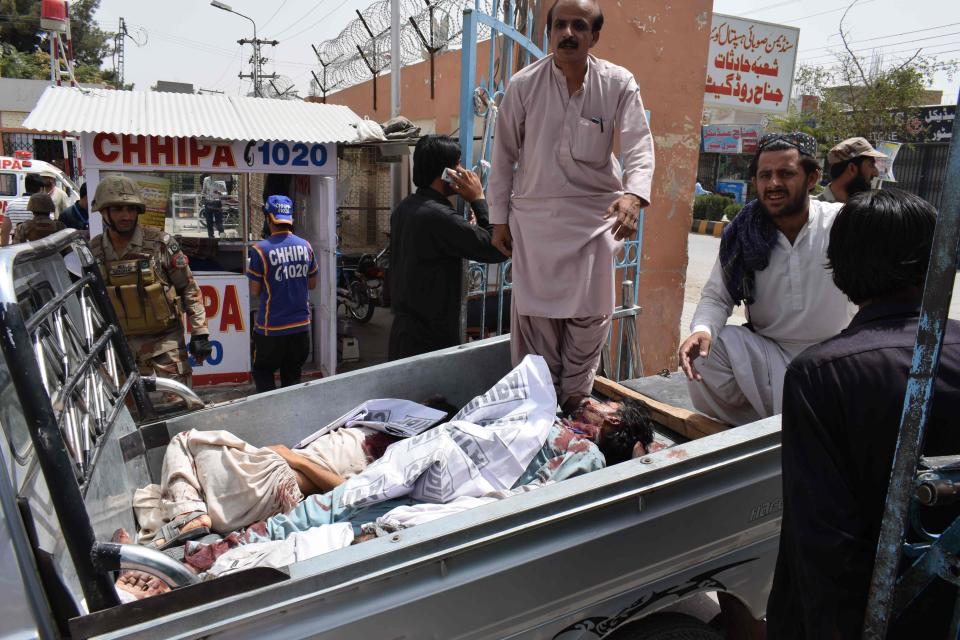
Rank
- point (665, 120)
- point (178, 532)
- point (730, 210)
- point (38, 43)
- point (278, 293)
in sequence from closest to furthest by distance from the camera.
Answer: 1. point (178, 532)
2. point (278, 293)
3. point (665, 120)
4. point (730, 210)
5. point (38, 43)

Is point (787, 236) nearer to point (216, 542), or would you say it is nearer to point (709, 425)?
point (709, 425)

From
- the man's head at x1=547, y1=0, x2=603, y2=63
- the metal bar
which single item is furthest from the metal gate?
the metal bar

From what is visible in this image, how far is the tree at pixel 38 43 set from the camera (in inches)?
1316

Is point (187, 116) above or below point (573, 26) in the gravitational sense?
below

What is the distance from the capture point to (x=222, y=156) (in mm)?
5680

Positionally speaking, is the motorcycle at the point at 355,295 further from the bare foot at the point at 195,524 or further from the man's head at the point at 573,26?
the bare foot at the point at 195,524

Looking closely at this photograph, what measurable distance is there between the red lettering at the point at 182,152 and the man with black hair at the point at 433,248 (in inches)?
104

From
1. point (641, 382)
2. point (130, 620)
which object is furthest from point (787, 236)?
point (130, 620)

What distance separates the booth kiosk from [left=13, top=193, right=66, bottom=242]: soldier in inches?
39.4

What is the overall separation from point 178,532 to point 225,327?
399 centimetres

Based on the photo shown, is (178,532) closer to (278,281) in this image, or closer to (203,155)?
(278,281)

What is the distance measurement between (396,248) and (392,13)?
868cm

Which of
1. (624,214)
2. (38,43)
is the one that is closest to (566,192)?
(624,214)

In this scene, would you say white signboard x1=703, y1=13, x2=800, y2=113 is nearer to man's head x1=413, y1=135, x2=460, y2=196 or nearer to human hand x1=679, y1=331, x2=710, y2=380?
man's head x1=413, y1=135, x2=460, y2=196
